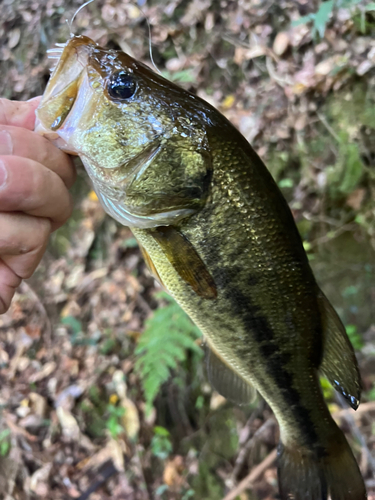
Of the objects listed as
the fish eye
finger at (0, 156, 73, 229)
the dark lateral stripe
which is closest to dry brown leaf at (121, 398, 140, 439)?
the dark lateral stripe

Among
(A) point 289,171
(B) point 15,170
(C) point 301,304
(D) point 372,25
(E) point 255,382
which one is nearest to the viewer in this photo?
(B) point 15,170

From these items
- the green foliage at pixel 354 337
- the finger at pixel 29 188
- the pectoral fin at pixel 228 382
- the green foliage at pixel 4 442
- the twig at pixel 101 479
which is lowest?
the green foliage at pixel 4 442

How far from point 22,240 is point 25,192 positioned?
0.16 metres

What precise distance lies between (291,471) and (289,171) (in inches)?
72.6

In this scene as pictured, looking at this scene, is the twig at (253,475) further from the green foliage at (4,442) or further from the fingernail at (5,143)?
the fingernail at (5,143)

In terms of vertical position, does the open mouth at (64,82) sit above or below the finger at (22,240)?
above

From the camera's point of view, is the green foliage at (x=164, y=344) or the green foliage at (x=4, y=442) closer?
the green foliage at (x=164, y=344)

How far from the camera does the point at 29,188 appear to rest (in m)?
0.97

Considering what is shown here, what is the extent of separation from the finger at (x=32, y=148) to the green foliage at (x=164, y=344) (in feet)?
5.18

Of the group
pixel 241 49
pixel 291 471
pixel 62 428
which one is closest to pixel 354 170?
pixel 241 49

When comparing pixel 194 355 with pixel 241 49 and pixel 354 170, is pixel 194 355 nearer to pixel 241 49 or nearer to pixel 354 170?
pixel 354 170

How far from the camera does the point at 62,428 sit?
2.74 metres

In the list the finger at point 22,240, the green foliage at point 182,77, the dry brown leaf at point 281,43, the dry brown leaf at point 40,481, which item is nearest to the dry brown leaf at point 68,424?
the dry brown leaf at point 40,481

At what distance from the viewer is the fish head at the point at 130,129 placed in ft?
3.20
